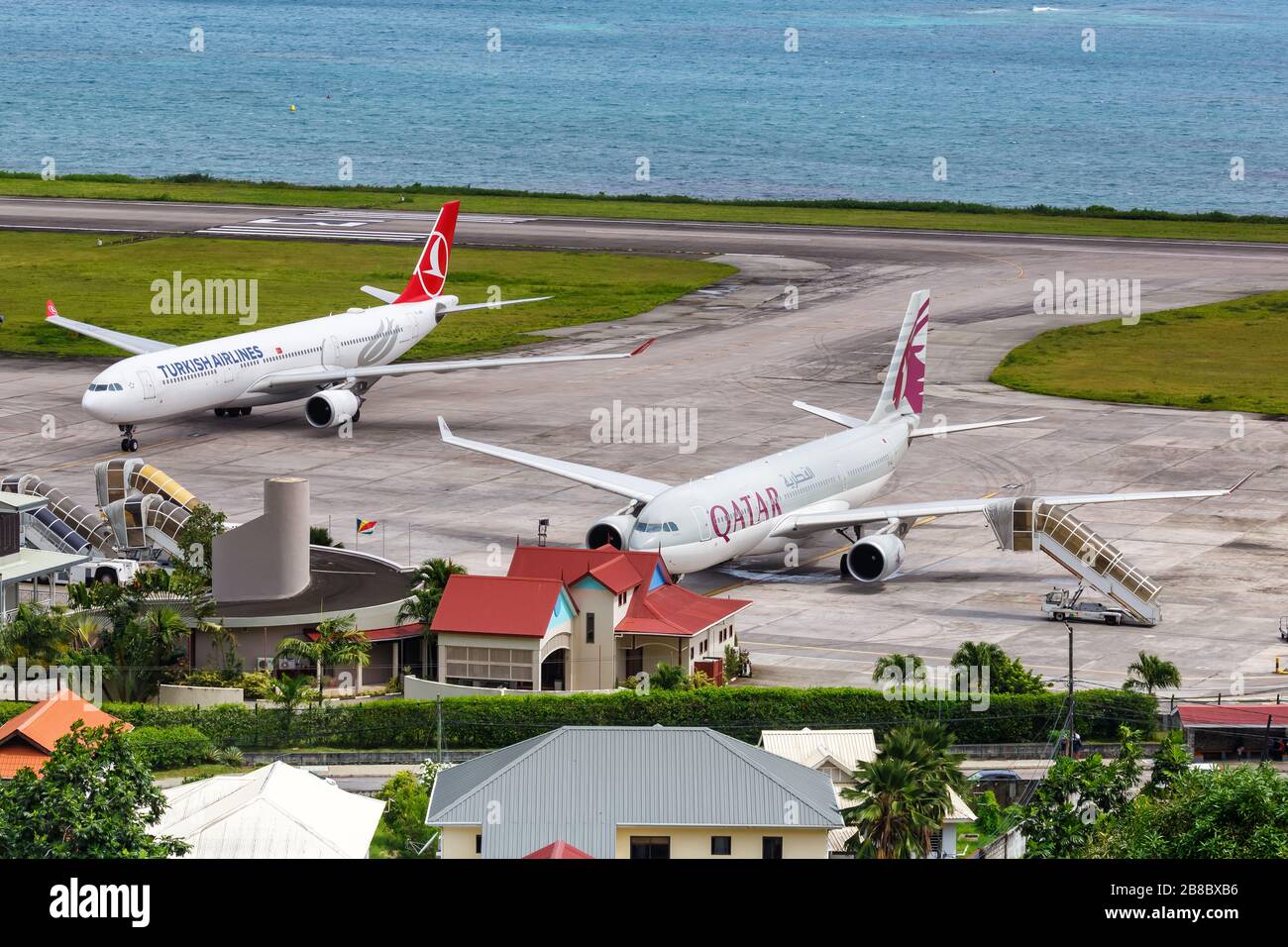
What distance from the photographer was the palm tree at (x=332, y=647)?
63.2 meters

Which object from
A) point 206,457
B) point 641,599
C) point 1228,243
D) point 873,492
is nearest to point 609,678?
point 641,599


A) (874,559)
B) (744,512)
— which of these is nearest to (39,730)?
(744,512)

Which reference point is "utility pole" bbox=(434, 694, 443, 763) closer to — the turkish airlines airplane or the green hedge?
the green hedge

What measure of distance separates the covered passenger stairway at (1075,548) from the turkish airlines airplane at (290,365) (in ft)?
96.9

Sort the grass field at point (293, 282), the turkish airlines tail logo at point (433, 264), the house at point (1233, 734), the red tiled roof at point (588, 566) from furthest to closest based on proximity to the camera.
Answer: the grass field at point (293, 282)
the turkish airlines tail logo at point (433, 264)
the red tiled roof at point (588, 566)
the house at point (1233, 734)

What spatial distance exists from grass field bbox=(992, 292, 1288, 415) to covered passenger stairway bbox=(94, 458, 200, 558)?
2500 inches

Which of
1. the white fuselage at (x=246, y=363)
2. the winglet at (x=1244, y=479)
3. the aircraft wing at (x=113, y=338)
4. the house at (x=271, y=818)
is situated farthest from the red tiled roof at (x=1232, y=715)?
the aircraft wing at (x=113, y=338)

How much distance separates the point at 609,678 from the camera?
64562 millimetres

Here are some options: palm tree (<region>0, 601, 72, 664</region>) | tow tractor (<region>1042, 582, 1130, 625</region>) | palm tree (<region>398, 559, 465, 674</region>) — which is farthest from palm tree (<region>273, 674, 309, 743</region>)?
tow tractor (<region>1042, 582, 1130, 625</region>)

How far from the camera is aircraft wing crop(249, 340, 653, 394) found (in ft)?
347

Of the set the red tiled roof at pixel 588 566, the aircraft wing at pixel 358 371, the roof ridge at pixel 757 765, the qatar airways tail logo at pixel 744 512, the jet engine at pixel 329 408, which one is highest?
the aircraft wing at pixel 358 371

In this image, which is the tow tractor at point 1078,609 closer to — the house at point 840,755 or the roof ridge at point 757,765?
the house at point 840,755
